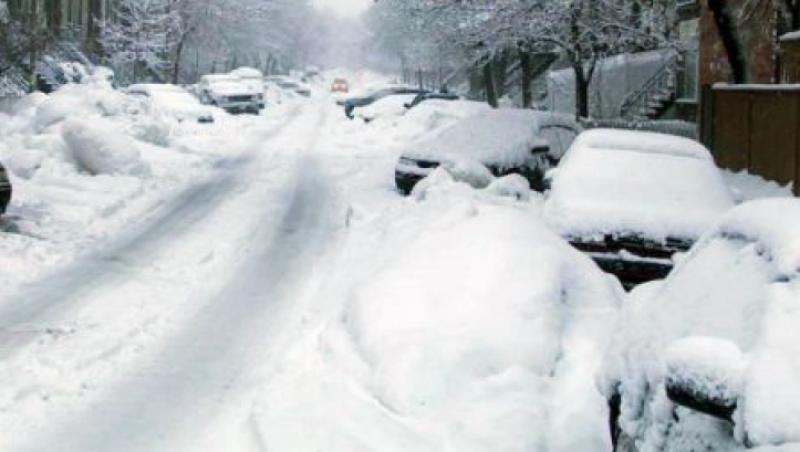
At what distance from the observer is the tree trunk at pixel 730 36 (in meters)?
16.6

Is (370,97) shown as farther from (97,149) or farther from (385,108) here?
(97,149)

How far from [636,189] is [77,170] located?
12.5 metres

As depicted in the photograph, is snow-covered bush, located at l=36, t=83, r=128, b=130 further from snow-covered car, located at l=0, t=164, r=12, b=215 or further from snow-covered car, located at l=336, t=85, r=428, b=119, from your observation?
snow-covered car, located at l=336, t=85, r=428, b=119

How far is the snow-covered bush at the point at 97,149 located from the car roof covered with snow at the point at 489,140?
5.72 metres

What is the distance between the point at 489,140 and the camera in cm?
1752

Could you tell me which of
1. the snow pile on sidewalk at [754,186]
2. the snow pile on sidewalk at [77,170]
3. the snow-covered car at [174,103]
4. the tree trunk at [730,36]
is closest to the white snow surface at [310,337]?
the snow pile on sidewalk at [77,170]

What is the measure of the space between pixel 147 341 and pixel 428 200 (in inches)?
248

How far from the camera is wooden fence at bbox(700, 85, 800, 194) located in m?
15.3

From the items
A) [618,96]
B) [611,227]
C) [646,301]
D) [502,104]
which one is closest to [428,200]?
[611,227]

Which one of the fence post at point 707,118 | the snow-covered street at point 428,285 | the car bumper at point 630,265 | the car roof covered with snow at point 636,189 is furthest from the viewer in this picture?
the fence post at point 707,118

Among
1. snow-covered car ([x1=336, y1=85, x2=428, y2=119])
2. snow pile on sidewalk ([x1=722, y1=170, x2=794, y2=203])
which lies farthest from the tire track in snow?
snow-covered car ([x1=336, y1=85, x2=428, y2=119])

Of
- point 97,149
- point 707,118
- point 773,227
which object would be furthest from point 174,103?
point 773,227

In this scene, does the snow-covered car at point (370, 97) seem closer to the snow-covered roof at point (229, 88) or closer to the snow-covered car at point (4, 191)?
the snow-covered roof at point (229, 88)

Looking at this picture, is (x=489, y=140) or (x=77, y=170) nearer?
(x=489, y=140)
